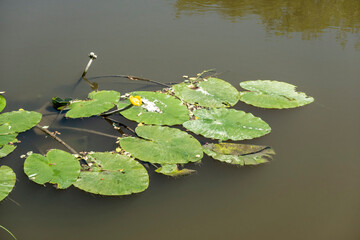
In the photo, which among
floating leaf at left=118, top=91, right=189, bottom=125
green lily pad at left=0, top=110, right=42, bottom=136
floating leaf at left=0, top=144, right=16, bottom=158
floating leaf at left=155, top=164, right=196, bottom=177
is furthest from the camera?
floating leaf at left=118, top=91, right=189, bottom=125

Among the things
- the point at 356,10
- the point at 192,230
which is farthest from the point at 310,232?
the point at 356,10

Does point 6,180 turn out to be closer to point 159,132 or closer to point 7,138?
point 7,138

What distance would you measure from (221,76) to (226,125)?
2.67 feet

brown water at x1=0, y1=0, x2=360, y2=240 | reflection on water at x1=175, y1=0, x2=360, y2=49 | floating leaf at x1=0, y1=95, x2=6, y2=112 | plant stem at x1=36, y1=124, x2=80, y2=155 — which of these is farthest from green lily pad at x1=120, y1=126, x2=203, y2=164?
reflection on water at x1=175, y1=0, x2=360, y2=49

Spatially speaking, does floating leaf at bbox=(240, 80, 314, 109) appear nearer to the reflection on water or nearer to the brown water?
the brown water

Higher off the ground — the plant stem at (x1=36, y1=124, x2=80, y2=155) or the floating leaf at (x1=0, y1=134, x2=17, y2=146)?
the floating leaf at (x1=0, y1=134, x2=17, y2=146)

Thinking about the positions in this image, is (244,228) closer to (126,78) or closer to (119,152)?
(119,152)

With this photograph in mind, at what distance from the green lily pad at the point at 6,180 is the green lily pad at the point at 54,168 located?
0.30 feet

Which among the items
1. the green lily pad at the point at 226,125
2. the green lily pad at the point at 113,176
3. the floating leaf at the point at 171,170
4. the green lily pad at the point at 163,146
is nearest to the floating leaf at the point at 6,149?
the green lily pad at the point at 113,176

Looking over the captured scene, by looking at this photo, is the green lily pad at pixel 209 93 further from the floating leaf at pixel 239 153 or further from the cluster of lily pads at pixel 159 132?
the floating leaf at pixel 239 153

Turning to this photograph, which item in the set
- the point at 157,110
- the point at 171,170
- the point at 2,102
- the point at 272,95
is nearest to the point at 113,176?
the point at 171,170

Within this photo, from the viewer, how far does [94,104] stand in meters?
2.58

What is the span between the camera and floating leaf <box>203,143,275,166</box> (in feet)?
7.22

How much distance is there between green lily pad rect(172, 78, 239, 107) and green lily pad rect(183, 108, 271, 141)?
132 millimetres
